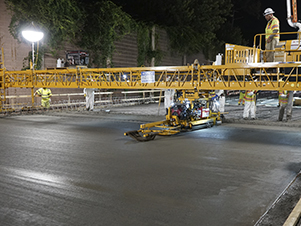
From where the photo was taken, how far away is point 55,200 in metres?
4.87

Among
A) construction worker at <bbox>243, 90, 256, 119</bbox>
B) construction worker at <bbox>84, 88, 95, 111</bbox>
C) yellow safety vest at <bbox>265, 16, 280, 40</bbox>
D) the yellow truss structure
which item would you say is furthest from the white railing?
yellow safety vest at <bbox>265, 16, 280, 40</bbox>

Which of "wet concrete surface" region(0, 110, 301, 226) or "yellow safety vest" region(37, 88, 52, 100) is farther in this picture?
"yellow safety vest" region(37, 88, 52, 100)

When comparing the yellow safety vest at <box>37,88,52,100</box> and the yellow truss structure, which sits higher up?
the yellow truss structure

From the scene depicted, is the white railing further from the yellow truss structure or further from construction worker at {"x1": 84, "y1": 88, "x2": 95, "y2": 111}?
the yellow truss structure

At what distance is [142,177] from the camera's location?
6.09 meters

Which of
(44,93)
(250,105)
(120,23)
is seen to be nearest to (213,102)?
(250,105)

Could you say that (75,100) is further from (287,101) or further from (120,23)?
(287,101)

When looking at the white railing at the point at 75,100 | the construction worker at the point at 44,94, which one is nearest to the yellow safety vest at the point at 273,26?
the white railing at the point at 75,100

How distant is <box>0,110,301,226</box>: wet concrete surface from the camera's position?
4414 millimetres

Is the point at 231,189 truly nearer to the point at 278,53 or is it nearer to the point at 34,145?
the point at 34,145

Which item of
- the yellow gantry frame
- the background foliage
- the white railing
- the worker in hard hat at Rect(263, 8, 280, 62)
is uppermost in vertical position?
the background foliage

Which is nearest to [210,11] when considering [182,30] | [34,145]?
[182,30]

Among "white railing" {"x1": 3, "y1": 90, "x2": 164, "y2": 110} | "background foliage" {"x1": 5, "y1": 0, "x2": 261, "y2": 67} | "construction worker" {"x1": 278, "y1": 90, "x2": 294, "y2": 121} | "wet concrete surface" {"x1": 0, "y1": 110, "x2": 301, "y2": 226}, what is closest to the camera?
"wet concrete surface" {"x1": 0, "y1": 110, "x2": 301, "y2": 226}

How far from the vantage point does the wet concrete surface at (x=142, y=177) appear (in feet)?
14.5
